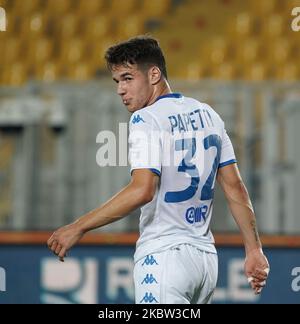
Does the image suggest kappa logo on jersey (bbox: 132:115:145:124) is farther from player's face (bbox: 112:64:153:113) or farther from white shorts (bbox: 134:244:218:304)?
white shorts (bbox: 134:244:218:304)

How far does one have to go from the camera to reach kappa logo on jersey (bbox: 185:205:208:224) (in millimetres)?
3568

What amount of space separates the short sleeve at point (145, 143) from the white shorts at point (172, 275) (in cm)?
34

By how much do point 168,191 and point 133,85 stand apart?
0.45 m

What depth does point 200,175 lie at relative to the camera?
359cm

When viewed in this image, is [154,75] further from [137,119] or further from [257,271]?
[257,271]

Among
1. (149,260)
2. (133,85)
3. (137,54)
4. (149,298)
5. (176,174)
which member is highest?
(137,54)

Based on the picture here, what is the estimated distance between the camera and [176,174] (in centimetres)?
352

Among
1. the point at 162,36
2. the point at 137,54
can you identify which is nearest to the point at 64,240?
the point at 137,54

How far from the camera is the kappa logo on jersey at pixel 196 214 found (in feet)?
11.7

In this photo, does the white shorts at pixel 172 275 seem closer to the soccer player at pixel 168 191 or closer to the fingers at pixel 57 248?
the soccer player at pixel 168 191

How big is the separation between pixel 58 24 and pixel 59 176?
3.02m

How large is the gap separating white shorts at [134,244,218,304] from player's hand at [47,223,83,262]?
0.34 m
